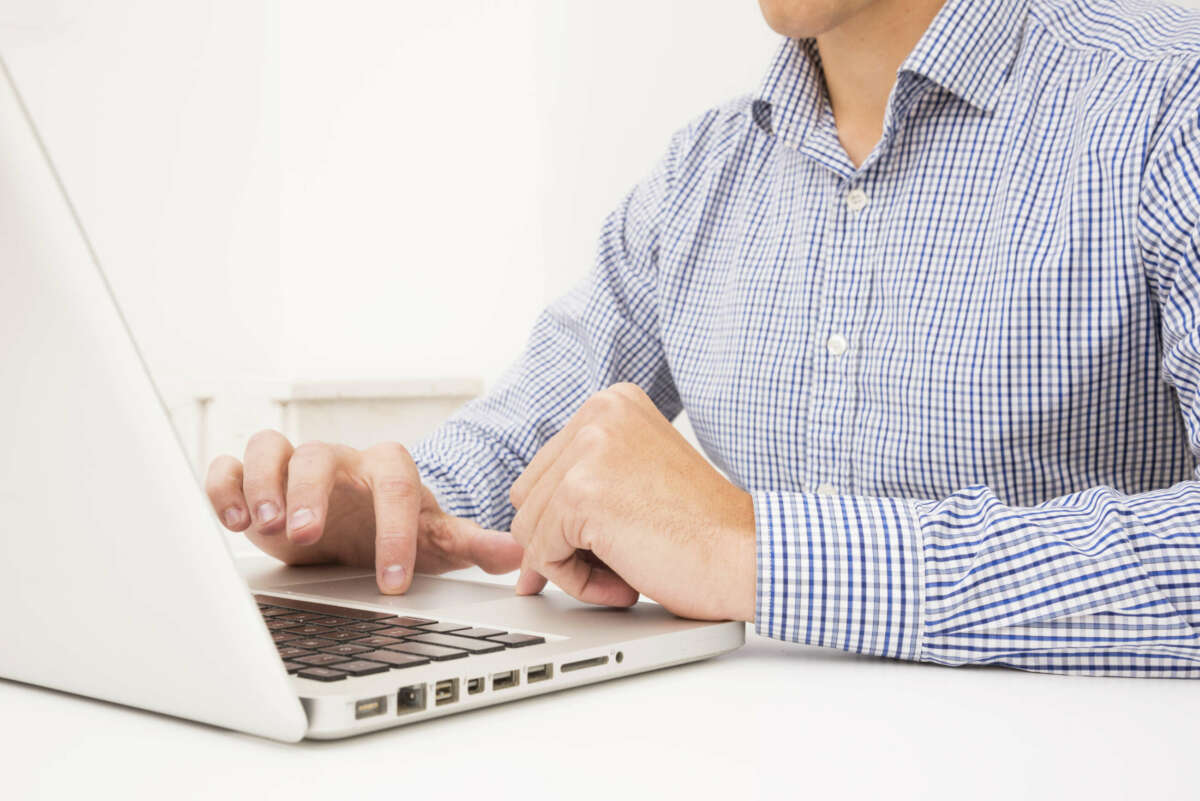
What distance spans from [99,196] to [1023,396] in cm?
256

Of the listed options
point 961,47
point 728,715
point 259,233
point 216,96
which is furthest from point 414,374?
point 728,715

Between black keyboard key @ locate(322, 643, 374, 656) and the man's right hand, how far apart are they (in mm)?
220

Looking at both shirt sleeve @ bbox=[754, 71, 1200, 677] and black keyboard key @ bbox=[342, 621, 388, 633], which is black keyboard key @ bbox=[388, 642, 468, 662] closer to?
black keyboard key @ bbox=[342, 621, 388, 633]

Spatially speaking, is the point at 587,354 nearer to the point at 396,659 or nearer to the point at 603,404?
the point at 603,404

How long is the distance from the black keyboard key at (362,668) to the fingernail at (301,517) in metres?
0.32

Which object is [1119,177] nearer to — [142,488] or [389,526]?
[389,526]

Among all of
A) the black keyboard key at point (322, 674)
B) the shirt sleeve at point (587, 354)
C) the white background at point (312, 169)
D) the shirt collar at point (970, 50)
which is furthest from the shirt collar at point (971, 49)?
the white background at point (312, 169)

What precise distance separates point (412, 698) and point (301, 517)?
0.35 m

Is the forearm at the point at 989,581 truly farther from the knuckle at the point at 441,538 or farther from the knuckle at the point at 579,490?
the knuckle at the point at 441,538

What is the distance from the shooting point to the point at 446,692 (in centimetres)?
47

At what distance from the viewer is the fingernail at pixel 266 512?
807 millimetres

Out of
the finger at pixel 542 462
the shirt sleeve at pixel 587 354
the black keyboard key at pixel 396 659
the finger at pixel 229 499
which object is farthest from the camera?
the shirt sleeve at pixel 587 354

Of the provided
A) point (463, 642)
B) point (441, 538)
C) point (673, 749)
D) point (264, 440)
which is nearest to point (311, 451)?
point (264, 440)

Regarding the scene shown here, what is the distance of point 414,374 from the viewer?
295cm
